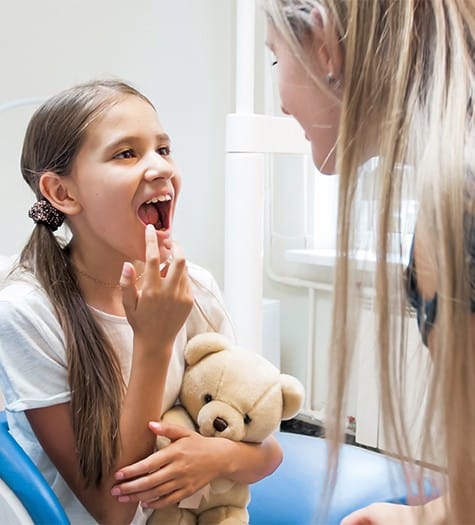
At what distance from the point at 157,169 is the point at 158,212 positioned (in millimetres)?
65

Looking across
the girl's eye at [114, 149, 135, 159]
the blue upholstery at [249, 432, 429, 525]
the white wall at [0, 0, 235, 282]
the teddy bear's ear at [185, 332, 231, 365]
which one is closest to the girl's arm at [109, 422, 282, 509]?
the teddy bear's ear at [185, 332, 231, 365]

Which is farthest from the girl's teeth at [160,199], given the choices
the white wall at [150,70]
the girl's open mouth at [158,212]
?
the white wall at [150,70]

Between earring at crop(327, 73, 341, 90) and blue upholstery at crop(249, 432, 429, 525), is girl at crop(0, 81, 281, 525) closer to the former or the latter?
blue upholstery at crop(249, 432, 429, 525)

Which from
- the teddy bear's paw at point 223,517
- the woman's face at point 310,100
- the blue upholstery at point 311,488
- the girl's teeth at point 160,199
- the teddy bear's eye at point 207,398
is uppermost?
the woman's face at point 310,100

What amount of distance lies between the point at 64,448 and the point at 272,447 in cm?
28

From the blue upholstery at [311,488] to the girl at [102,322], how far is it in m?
0.15

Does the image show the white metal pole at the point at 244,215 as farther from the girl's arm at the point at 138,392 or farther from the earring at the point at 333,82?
the earring at the point at 333,82

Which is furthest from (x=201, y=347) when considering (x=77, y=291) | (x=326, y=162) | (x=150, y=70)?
(x=150, y=70)

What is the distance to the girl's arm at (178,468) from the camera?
0.76 metres

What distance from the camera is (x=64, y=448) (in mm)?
779

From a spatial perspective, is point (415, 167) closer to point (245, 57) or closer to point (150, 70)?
point (245, 57)

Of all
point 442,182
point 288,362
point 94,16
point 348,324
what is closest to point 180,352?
point 348,324

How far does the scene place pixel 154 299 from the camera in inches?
29.5

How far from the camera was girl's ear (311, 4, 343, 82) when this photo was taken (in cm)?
59
